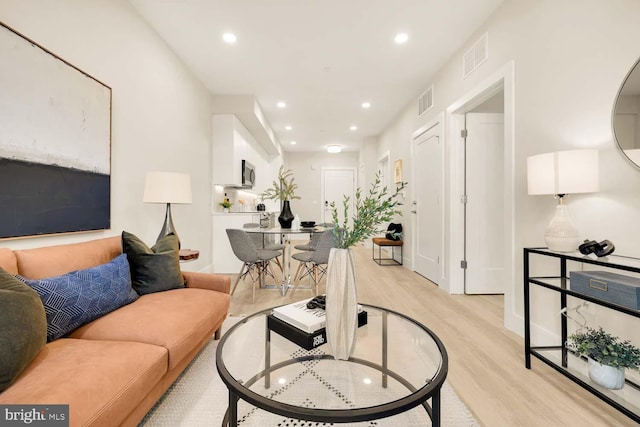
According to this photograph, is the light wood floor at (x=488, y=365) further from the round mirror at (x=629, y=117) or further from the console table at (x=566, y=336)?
the round mirror at (x=629, y=117)

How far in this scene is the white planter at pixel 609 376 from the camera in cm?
144

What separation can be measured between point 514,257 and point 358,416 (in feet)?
7.14

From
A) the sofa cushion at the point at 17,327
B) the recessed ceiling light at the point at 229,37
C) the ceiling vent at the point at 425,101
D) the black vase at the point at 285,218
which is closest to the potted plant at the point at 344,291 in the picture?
the sofa cushion at the point at 17,327

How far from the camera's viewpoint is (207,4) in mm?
2490

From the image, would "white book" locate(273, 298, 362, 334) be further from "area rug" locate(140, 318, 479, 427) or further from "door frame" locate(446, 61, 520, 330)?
"door frame" locate(446, 61, 520, 330)

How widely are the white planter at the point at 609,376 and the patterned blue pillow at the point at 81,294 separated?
8.66ft

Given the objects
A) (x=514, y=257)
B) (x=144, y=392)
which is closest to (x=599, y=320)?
(x=514, y=257)

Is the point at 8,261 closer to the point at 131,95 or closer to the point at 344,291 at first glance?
the point at 344,291

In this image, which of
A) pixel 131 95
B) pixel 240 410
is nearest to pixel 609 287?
pixel 240 410

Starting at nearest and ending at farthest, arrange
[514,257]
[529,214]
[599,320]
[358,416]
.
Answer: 1. [358,416]
2. [599,320]
3. [529,214]
4. [514,257]

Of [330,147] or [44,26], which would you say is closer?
[44,26]

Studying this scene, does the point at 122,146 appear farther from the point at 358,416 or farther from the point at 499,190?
A: the point at 499,190

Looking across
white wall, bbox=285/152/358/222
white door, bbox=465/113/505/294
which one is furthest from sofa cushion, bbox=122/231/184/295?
white wall, bbox=285/152/358/222

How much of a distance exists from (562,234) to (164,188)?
2.88m
